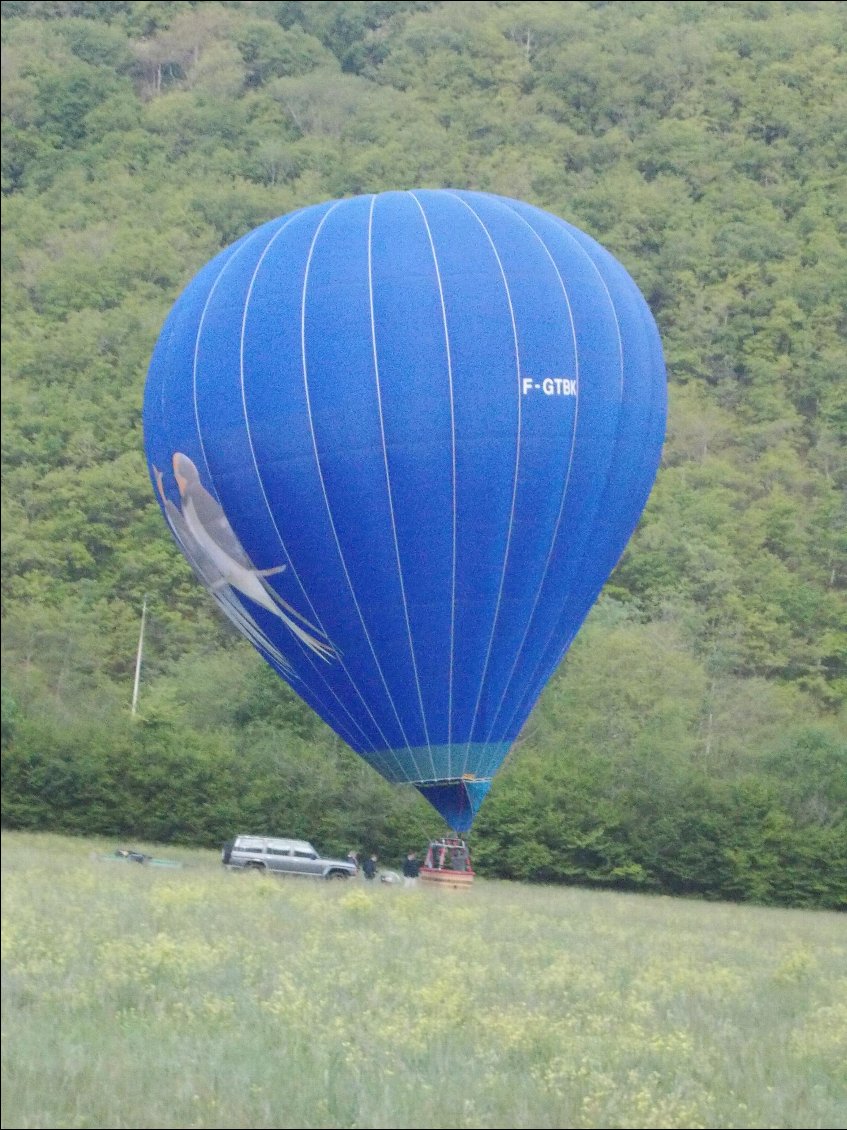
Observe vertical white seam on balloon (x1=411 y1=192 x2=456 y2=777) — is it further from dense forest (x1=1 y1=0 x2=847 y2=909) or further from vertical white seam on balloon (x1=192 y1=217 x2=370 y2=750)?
dense forest (x1=1 y1=0 x2=847 y2=909)

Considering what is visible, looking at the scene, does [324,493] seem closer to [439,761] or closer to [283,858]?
[439,761]

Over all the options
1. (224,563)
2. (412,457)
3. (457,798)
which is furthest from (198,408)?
(457,798)

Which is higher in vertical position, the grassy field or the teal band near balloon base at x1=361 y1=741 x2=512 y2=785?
the teal band near balloon base at x1=361 y1=741 x2=512 y2=785

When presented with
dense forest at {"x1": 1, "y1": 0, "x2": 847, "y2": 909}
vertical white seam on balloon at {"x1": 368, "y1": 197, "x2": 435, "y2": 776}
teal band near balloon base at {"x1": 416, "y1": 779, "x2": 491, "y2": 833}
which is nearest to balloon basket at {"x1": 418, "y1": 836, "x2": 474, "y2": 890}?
teal band near balloon base at {"x1": 416, "y1": 779, "x2": 491, "y2": 833}

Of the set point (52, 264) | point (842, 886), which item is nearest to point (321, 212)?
point (842, 886)

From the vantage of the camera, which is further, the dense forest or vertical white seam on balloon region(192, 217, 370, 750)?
A: the dense forest

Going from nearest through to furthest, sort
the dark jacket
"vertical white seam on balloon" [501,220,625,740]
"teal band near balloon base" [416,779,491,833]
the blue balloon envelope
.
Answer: the blue balloon envelope < "vertical white seam on balloon" [501,220,625,740] < "teal band near balloon base" [416,779,491,833] < the dark jacket
